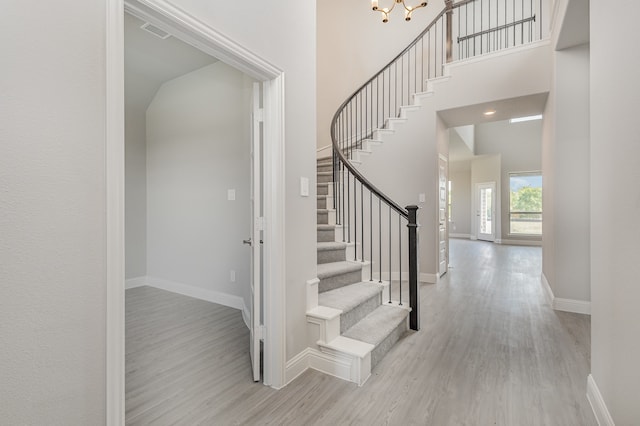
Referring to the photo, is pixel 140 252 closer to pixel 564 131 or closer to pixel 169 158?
pixel 169 158

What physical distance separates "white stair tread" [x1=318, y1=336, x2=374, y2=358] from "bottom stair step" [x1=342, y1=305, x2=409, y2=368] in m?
0.07

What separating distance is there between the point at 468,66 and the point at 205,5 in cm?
417

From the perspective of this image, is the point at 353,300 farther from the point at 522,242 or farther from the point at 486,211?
the point at 486,211

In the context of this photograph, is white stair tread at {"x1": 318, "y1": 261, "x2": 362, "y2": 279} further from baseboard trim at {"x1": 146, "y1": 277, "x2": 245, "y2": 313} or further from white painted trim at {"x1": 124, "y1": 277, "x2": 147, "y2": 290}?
white painted trim at {"x1": 124, "y1": 277, "x2": 147, "y2": 290}

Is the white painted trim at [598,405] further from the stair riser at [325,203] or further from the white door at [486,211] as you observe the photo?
the white door at [486,211]

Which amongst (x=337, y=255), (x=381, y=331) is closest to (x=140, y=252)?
(x=337, y=255)

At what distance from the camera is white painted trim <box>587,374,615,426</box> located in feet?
4.82

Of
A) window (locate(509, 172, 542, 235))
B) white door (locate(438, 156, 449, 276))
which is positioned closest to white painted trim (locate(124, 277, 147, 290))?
white door (locate(438, 156, 449, 276))

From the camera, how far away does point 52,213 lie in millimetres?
970

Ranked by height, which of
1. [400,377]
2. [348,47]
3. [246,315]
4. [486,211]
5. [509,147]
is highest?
[348,47]

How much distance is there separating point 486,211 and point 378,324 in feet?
32.0

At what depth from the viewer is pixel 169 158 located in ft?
13.4

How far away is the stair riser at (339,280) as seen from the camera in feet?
8.80

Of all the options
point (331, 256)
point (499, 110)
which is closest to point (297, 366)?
point (331, 256)
